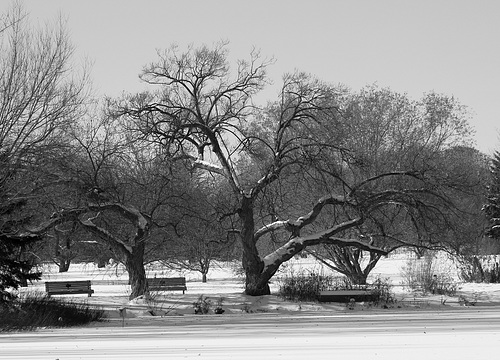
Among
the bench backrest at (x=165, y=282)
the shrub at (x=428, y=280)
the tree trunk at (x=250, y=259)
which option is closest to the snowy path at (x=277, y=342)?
the tree trunk at (x=250, y=259)

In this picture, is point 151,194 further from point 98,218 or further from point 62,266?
point 62,266

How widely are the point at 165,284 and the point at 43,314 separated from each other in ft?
36.4

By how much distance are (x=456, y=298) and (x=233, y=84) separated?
11.9 m

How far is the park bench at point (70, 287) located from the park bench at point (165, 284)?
109 inches

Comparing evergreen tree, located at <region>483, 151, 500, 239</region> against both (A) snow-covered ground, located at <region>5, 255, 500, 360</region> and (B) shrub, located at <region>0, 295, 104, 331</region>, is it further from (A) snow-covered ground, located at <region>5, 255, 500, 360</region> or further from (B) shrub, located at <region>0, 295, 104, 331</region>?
(A) snow-covered ground, located at <region>5, 255, 500, 360</region>

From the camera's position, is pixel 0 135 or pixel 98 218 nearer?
pixel 0 135

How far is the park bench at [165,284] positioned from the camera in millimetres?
32188

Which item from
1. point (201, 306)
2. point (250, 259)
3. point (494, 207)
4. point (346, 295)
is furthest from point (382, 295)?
point (494, 207)

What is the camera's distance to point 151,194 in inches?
1297

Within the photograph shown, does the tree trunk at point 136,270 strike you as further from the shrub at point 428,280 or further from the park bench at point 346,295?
the shrub at point 428,280

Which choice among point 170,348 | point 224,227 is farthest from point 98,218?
point 170,348

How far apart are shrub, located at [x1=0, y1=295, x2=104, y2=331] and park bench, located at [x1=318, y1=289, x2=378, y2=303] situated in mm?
8354

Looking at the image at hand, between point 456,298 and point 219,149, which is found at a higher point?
point 219,149

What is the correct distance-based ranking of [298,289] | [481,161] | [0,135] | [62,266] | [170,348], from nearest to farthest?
1. [170,348]
2. [0,135]
3. [298,289]
4. [62,266]
5. [481,161]
